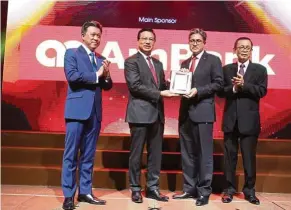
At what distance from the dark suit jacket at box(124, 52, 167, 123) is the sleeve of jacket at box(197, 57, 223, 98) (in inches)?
15.4

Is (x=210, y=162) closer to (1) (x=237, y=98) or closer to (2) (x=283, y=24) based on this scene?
(1) (x=237, y=98)

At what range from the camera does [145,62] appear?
3373 millimetres

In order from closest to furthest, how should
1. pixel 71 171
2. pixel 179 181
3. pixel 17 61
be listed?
pixel 71 171
pixel 179 181
pixel 17 61

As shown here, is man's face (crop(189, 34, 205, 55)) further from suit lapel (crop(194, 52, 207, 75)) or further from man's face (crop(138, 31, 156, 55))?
man's face (crop(138, 31, 156, 55))

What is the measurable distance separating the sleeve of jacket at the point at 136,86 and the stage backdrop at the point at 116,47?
183 centimetres

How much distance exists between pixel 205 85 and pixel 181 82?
9.5 inches

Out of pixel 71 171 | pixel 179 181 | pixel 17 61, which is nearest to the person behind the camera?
pixel 71 171

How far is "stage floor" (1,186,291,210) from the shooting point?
10.5ft

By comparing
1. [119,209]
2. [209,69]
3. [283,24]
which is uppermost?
[283,24]

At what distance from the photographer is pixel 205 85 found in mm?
3350

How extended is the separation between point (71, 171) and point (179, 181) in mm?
1346

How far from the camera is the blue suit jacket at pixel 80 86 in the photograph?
10.1ft

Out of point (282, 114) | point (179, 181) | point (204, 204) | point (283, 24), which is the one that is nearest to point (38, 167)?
point (179, 181)

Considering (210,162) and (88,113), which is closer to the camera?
(88,113)
